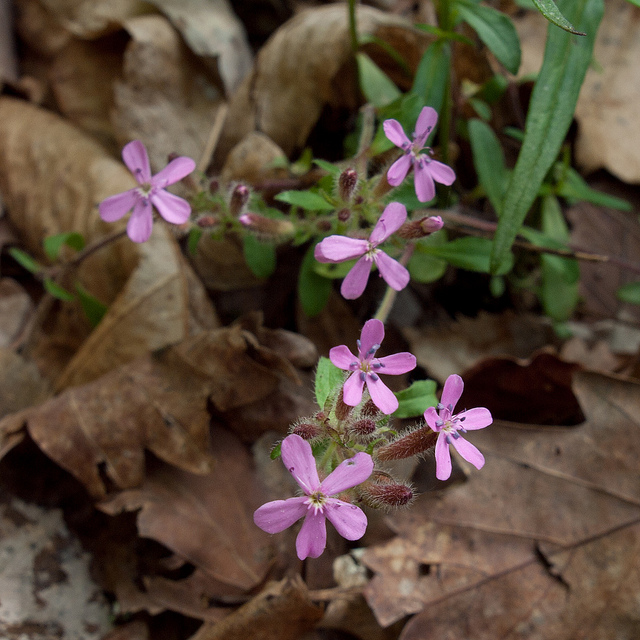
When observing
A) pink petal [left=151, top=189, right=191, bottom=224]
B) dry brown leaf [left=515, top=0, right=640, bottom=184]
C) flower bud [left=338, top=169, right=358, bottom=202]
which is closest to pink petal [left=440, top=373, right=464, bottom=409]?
flower bud [left=338, top=169, right=358, bottom=202]

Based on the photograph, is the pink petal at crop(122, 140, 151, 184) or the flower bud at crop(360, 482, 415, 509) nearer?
the flower bud at crop(360, 482, 415, 509)

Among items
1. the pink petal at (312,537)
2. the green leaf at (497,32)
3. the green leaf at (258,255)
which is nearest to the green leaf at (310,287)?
the green leaf at (258,255)

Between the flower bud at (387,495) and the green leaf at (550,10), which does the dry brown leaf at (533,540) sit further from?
the green leaf at (550,10)

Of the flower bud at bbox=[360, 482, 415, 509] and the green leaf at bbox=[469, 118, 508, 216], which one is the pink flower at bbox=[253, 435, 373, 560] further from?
the green leaf at bbox=[469, 118, 508, 216]

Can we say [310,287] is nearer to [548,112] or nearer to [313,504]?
[548,112]

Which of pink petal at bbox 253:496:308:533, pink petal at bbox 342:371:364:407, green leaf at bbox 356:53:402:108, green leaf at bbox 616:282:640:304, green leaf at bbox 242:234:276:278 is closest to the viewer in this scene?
pink petal at bbox 253:496:308:533

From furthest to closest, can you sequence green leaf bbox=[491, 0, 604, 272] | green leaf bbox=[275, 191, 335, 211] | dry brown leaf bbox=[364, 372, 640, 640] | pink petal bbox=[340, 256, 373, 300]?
dry brown leaf bbox=[364, 372, 640, 640]
green leaf bbox=[275, 191, 335, 211]
green leaf bbox=[491, 0, 604, 272]
pink petal bbox=[340, 256, 373, 300]
